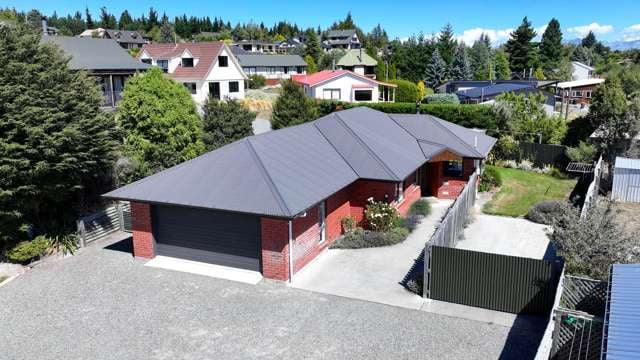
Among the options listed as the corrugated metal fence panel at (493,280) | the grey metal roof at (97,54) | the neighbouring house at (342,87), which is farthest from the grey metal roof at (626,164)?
the neighbouring house at (342,87)

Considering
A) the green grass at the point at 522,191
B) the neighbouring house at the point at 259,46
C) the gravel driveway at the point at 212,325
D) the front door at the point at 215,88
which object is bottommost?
the gravel driveway at the point at 212,325

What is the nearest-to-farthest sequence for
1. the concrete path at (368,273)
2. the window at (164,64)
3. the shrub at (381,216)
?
the concrete path at (368,273) → the shrub at (381,216) → the window at (164,64)

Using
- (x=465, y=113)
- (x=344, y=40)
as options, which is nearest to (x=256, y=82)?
(x=465, y=113)

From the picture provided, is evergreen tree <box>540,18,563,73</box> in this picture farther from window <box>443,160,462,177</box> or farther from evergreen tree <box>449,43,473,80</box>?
window <box>443,160,462,177</box>

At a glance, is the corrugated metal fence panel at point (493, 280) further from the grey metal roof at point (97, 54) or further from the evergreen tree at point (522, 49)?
the evergreen tree at point (522, 49)

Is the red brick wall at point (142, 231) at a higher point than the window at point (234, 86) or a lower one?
lower

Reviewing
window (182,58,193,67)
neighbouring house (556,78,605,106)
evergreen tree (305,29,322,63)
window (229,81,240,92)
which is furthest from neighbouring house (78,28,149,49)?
neighbouring house (556,78,605,106)

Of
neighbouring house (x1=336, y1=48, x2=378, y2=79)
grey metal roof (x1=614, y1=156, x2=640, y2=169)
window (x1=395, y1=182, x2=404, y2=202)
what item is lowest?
window (x1=395, y1=182, x2=404, y2=202)
